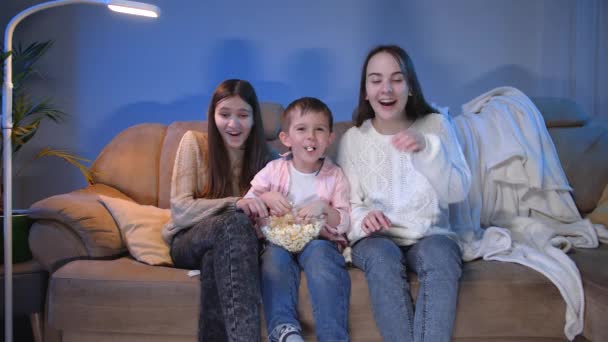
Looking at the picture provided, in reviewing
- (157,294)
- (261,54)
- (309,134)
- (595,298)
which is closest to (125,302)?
(157,294)

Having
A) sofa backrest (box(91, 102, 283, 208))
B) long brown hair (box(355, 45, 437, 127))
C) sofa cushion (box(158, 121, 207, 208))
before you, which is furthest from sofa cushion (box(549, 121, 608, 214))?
sofa cushion (box(158, 121, 207, 208))

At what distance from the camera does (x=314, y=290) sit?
4.31ft

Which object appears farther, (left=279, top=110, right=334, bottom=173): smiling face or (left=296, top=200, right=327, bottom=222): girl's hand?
(left=279, top=110, right=334, bottom=173): smiling face

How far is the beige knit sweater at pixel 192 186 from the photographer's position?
5.12ft

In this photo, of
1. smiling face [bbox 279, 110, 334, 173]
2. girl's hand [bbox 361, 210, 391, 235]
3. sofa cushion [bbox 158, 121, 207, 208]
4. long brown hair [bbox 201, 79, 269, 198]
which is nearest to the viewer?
girl's hand [bbox 361, 210, 391, 235]

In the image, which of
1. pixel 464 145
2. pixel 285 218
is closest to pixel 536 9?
pixel 464 145

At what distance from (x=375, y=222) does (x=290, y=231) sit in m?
0.26

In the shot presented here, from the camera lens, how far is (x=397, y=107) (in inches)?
63.7

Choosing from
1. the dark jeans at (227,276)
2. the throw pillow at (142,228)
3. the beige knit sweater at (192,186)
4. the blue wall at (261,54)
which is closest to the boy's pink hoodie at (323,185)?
the beige knit sweater at (192,186)

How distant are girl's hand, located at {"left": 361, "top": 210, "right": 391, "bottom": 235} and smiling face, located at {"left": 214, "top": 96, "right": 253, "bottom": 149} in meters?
0.58

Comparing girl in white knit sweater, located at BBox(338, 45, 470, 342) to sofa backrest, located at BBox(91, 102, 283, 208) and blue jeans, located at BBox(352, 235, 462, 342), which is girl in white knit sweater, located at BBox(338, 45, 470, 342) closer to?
blue jeans, located at BBox(352, 235, 462, 342)

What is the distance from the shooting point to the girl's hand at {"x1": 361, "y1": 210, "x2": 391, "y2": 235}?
1.43m

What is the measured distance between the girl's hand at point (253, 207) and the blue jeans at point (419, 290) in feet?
1.15

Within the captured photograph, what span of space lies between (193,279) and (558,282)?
3.48 feet
